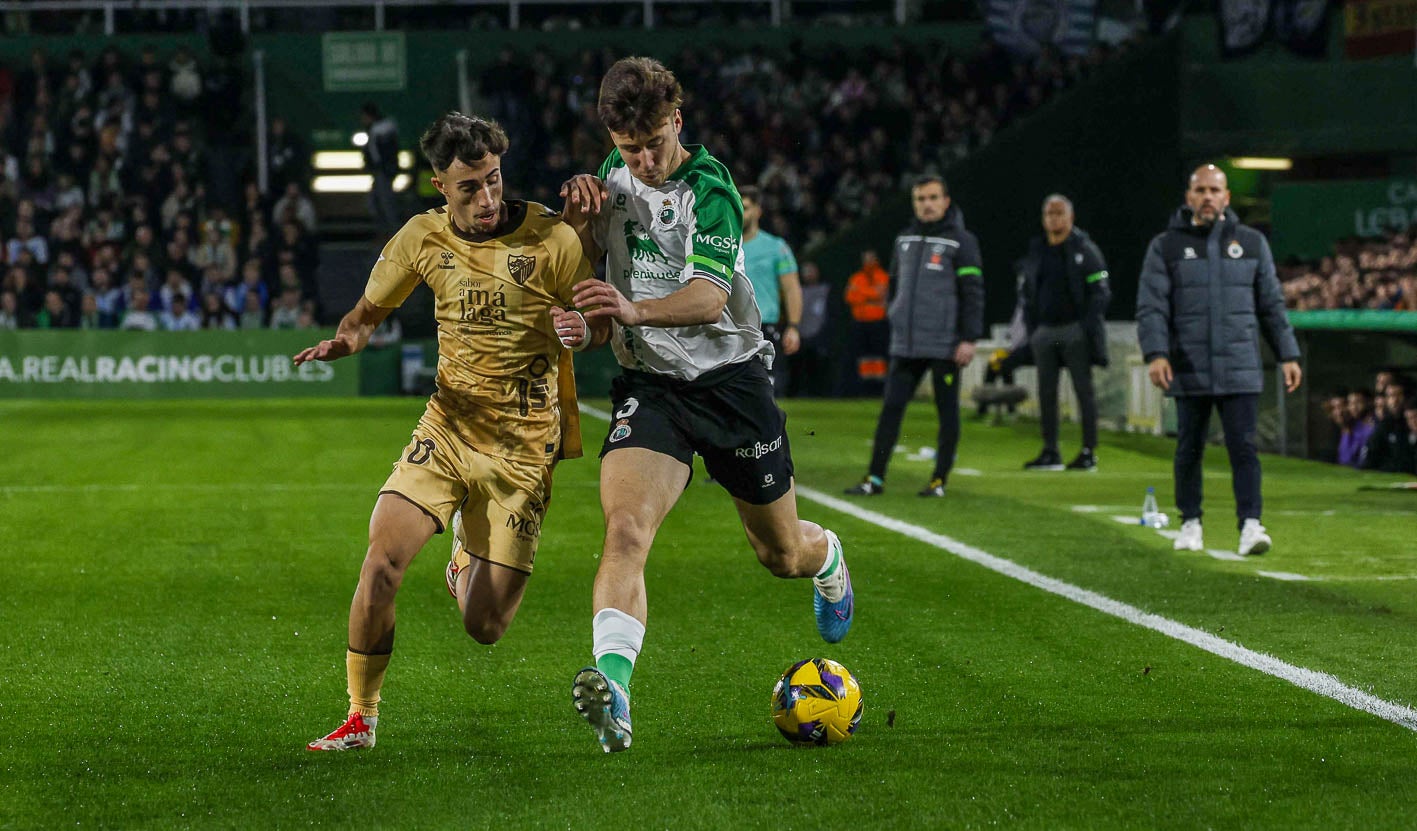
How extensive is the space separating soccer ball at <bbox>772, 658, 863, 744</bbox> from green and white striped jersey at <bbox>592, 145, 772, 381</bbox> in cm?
98

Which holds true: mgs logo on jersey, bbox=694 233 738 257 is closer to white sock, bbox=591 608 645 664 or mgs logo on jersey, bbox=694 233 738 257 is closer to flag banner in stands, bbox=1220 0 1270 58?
white sock, bbox=591 608 645 664

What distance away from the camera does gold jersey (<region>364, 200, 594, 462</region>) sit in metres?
5.83

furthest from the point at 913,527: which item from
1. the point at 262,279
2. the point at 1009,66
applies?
the point at 1009,66

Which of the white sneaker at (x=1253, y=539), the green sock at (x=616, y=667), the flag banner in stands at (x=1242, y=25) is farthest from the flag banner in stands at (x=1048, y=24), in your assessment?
the green sock at (x=616, y=667)

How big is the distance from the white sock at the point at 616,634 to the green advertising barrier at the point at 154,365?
2257 cm

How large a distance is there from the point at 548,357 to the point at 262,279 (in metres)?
24.7

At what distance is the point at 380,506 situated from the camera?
5.60 meters

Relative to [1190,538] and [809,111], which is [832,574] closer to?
[1190,538]

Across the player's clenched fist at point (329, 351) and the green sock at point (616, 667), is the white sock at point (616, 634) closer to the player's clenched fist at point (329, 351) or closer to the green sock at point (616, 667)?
the green sock at point (616, 667)

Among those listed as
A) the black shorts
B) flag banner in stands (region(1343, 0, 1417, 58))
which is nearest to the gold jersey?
the black shorts

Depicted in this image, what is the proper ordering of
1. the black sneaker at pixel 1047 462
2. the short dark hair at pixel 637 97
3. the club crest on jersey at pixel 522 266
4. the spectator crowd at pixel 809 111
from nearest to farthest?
the short dark hair at pixel 637 97 < the club crest on jersey at pixel 522 266 < the black sneaker at pixel 1047 462 < the spectator crowd at pixel 809 111

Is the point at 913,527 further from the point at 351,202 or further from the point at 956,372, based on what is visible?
the point at 351,202

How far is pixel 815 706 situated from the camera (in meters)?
5.50

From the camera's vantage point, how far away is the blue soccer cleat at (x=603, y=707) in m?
4.85
